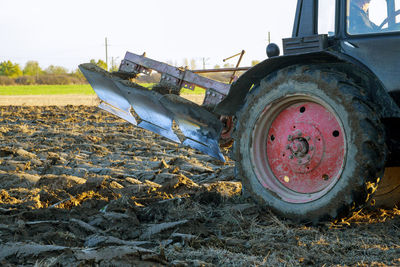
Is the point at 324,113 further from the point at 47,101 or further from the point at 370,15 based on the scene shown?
the point at 47,101

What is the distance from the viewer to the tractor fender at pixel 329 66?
3.26 m

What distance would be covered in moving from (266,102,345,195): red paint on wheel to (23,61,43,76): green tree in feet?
287

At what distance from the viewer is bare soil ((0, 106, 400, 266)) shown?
2826 mm

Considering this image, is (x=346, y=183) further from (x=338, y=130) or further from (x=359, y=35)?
(x=359, y=35)

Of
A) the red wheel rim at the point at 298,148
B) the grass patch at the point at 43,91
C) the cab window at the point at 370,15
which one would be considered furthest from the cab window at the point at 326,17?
the grass patch at the point at 43,91

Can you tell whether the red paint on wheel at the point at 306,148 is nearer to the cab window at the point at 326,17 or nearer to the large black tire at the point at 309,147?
the large black tire at the point at 309,147

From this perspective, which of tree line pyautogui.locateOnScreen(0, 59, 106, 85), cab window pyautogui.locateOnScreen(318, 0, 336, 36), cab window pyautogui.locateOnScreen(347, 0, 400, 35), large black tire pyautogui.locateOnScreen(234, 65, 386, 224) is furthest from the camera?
tree line pyautogui.locateOnScreen(0, 59, 106, 85)

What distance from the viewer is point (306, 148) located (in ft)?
11.8

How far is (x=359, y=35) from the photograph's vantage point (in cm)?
356

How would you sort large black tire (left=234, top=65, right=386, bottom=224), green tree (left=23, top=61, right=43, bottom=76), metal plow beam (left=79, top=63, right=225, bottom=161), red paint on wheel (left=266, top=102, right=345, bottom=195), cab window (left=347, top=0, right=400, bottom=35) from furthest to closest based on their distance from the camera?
green tree (left=23, top=61, right=43, bottom=76) → metal plow beam (left=79, top=63, right=225, bottom=161) → cab window (left=347, top=0, right=400, bottom=35) → red paint on wheel (left=266, top=102, right=345, bottom=195) → large black tire (left=234, top=65, right=386, bottom=224)

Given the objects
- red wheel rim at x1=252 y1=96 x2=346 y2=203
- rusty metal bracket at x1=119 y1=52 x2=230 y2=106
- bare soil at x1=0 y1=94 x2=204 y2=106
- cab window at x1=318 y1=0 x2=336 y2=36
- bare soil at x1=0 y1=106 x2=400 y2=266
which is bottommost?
bare soil at x1=0 y1=94 x2=204 y2=106

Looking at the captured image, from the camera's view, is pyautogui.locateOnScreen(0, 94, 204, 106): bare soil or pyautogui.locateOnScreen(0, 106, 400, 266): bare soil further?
pyautogui.locateOnScreen(0, 94, 204, 106): bare soil

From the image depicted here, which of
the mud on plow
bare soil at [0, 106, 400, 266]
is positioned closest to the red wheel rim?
bare soil at [0, 106, 400, 266]

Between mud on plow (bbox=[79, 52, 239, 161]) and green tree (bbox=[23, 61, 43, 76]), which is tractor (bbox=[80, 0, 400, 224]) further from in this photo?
green tree (bbox=[23, 61, 43, 76])
